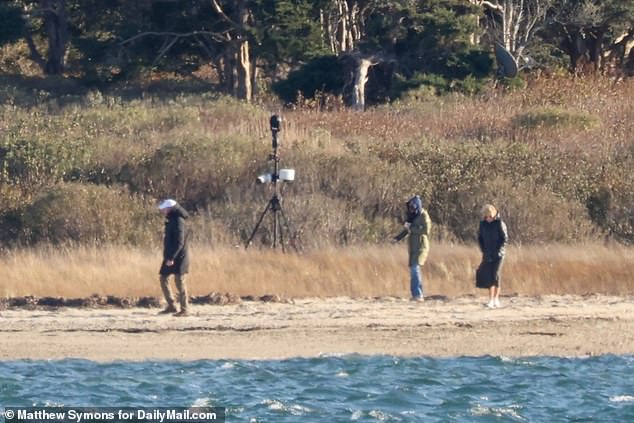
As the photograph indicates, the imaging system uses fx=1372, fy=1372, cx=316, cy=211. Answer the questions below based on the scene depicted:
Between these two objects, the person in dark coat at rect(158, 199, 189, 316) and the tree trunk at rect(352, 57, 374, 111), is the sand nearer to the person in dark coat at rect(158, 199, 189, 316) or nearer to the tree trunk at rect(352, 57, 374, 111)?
the person in dark coat at rect(158, 199, 189, 316)

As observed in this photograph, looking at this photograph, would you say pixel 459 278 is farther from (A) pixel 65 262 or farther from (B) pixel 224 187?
(B) pixel 224 187

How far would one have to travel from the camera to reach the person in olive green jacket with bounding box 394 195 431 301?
61.8 ft

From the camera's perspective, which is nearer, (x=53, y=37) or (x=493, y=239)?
(x=493, y=239)

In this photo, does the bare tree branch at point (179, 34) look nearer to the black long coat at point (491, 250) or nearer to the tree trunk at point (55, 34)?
the tree trunk at point (55, 34)

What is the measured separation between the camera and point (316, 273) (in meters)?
20.5

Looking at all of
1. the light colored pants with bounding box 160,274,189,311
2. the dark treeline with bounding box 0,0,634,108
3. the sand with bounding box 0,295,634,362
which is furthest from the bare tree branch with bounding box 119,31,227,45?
the light colored pants with bounding box 160,274,189,311

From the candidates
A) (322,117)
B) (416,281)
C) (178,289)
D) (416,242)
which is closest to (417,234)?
(416,242)

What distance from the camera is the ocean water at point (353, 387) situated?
1425 centimetres

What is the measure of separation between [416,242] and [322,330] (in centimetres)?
232

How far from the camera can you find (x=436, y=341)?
54.9ft

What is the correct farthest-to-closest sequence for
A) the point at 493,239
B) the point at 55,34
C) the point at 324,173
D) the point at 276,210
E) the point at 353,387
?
the point at 55,34 → the point at 324,173 → the point at 276,210 → the point at 493,239 → the point at 353,387

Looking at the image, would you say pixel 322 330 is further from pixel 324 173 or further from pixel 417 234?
pixel 324 173

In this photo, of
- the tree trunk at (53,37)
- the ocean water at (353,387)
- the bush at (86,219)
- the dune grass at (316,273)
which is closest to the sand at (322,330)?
the ocean water at (353,387)

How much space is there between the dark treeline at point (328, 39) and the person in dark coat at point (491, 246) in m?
18.2
